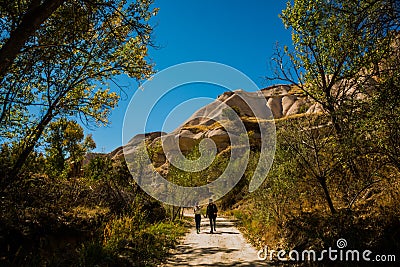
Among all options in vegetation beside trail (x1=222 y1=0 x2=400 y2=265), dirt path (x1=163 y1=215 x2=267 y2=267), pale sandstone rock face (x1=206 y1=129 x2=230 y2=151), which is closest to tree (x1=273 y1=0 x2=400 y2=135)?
vegetation beside trail (x1=222 y1=0 x2=400 y2=265)

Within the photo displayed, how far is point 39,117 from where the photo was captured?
342 inches

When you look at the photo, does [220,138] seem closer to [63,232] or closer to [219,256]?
[219,256]

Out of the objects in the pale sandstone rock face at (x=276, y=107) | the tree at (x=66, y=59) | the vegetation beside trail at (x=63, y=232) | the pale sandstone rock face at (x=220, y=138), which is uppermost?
the pale sandstone rock face at (x=276, y=107)

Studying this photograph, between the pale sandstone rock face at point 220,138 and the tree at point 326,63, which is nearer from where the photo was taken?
the tree at point 326,63

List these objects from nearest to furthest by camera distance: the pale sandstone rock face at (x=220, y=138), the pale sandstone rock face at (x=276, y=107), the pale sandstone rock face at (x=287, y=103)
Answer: the pale sandstone rock face at (x=220, y=138), the pale sandstone rock face at (x=287, y=103), the pale sandstone rock face at (x=276, y=107)

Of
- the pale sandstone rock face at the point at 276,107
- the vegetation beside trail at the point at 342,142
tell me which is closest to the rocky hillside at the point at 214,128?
the pale sandstone rock face at the point at 276,107

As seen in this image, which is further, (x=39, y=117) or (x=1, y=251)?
(x=39, y=117)

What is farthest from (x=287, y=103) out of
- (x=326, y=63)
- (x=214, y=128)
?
(x=326, y=63)

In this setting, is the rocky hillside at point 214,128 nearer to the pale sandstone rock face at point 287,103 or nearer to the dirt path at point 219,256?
the pale sandstone rock face at point 287,103

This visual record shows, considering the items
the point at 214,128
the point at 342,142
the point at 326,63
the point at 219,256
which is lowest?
the point at 219,256

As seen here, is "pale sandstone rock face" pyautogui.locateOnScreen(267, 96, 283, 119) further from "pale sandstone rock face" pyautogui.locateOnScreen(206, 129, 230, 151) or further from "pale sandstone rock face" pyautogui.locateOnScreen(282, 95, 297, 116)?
"pale sandstone rock face" pyautogui.locateOnScreen(206, 129, 230, 151)

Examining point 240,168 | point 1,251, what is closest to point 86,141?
point 240,168

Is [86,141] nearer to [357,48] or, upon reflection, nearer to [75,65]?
[75,65]

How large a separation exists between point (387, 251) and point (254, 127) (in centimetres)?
8386
